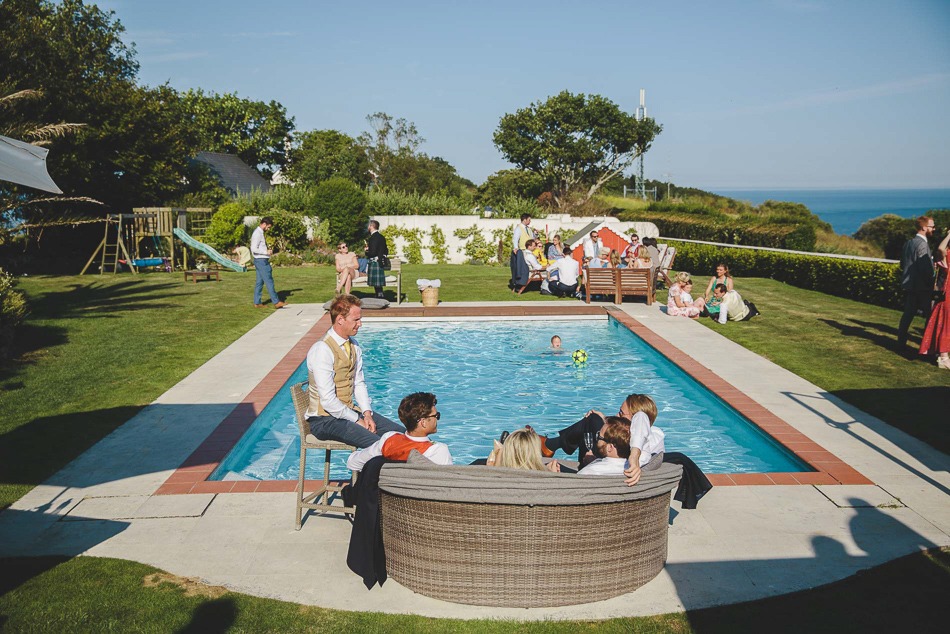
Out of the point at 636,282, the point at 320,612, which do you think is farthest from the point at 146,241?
the point at 320,612

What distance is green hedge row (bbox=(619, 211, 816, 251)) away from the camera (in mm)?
21578

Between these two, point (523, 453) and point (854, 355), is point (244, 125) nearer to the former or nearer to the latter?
point (854, 355)

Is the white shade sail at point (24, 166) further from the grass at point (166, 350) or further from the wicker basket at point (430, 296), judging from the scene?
the wicker basket at point (430, 296)

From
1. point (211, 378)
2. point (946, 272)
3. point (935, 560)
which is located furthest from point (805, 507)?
point (211, 378)

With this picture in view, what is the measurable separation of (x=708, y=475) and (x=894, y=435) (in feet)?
7.82

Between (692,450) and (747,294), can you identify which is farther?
(747,294)

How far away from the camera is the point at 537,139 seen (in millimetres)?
56750

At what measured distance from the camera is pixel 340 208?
23.6 m

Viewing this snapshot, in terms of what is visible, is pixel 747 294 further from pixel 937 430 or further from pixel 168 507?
pixel 168 507

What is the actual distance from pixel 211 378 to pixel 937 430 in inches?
342

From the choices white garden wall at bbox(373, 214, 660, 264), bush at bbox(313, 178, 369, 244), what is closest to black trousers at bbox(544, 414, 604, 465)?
white garden wall at bbox(373, 214, 660, 264)

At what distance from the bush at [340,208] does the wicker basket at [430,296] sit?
10627 mm

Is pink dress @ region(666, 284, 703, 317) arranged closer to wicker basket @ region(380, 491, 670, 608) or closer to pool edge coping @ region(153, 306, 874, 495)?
pool edge coping @ region(153, 306, 874, 495)

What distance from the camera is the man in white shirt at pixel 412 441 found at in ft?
13.8
